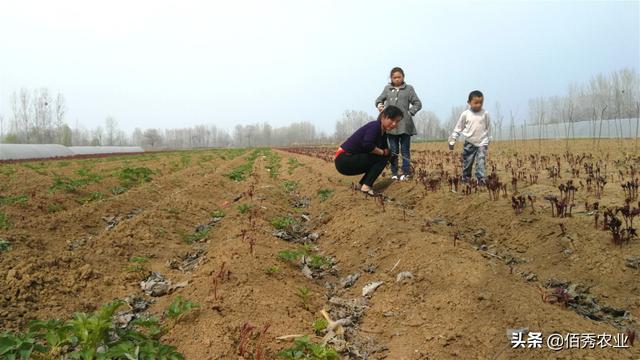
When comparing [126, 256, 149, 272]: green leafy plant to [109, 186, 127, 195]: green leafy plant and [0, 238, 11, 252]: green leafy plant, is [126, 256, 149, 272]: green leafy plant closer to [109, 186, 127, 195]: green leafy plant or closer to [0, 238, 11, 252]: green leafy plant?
[0, 238, 11, 252]: green leafy plant

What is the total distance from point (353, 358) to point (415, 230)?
2.19 m

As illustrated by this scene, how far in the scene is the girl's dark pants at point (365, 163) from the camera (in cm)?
715

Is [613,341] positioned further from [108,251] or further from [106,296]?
[108,251]

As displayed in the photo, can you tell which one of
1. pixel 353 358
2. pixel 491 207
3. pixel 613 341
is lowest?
pixel 353 358

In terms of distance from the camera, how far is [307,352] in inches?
101

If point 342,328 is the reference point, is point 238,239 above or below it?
above

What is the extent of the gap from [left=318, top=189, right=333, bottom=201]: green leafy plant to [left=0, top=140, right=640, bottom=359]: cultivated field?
3.20 ft

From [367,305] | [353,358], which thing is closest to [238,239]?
[367,305]

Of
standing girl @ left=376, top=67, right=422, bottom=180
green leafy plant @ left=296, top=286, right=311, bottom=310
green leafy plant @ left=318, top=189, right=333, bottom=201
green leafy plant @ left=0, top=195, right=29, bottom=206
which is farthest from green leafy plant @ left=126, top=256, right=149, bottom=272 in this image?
standing girl @ left=376, top=67, right=422, bottom=180

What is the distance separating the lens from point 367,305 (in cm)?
338

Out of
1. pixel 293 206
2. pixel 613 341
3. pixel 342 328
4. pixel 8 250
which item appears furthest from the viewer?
pixel 293 206

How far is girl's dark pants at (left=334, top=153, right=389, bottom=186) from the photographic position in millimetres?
7148

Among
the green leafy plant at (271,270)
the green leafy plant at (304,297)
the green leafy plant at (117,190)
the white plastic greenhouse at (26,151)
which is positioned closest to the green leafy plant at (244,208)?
the green leafy plant at (271,270)

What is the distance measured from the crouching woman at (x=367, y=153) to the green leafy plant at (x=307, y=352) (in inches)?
177
